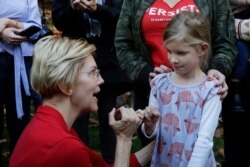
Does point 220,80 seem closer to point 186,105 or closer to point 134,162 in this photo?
point 186,105

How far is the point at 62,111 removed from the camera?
2.83 m

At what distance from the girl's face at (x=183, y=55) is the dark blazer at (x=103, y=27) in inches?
43.5

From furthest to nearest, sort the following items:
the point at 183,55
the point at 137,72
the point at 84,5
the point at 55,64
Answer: the point at 84,5
the point at 137,72
the point at 183,55
the point at 55,64

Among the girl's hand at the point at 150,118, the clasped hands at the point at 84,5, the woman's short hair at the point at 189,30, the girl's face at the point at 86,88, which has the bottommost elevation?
the girl's hand at the point at 150,118

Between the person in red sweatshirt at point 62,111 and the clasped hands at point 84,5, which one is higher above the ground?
the clasped hands at point 84,5

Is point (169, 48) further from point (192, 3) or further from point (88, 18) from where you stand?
point (88, 18)

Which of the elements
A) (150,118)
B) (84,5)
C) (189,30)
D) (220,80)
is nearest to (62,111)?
(150,118)

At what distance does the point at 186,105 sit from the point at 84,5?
121cm

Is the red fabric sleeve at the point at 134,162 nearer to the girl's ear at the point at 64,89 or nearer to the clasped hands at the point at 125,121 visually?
the clasped hands at the point at 125,121

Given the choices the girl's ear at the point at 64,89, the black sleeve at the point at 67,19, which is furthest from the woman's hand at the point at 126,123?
the black sleeve at the point at 67,19

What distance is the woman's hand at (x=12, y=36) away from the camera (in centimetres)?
418

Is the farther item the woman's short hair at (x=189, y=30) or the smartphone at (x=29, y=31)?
the smartphone at (x=29, y=31)

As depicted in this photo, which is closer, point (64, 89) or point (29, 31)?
point (64, 89)

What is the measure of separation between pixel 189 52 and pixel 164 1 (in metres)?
0.62
